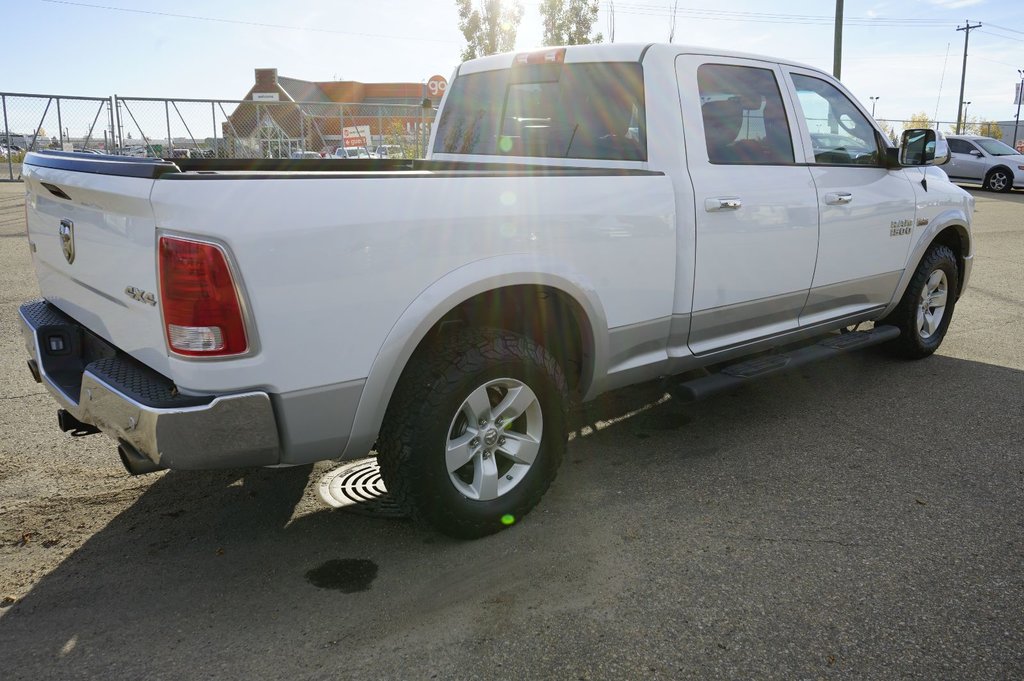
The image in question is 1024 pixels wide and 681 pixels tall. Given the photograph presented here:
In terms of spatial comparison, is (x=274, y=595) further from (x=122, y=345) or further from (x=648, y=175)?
(x=648, y=175)

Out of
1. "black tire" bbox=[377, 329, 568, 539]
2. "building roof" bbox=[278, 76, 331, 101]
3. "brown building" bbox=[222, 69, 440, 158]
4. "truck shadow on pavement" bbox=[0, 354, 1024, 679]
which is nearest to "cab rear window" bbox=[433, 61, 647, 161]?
"black tire" bbox=[377, 329, 568, 539]

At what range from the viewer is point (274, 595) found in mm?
2869

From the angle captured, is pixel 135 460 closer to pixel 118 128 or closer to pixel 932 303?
pixel 932 303

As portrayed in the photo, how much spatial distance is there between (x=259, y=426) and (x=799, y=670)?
1798mm

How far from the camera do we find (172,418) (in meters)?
2.44

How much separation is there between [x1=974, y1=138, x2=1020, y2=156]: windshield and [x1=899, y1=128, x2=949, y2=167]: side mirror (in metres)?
21.5

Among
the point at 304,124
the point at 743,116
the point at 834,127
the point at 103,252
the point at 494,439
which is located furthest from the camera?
the point at 304,124

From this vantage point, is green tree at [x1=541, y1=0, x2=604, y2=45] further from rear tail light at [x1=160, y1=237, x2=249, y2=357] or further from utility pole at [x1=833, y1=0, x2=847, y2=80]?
rear tail light at [x1=160, y1=237, x2=249, y2=357]

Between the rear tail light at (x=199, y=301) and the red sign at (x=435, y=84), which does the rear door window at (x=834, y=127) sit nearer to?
the rear tail light at (x=199, y=301)

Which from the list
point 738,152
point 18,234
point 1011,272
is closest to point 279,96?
point 18,234

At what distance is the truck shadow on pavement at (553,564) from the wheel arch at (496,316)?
0.56 metres

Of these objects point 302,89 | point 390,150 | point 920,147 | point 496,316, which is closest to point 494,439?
point 496,316

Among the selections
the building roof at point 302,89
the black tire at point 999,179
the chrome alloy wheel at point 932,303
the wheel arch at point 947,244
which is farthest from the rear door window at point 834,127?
the building roof at point 302,89

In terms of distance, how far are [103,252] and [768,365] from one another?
313 cm
